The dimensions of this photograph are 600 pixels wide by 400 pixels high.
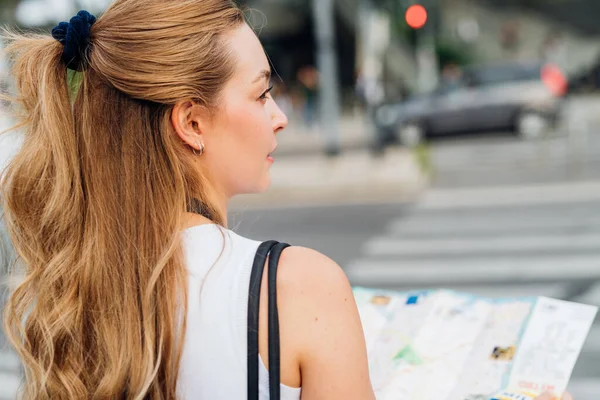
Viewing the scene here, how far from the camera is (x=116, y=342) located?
1.33m

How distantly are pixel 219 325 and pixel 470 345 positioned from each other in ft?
2.22

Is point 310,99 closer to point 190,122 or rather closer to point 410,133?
point 410,133

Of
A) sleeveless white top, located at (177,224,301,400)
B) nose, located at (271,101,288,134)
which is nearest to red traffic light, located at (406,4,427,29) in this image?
nose, located at (271,101,288,134)

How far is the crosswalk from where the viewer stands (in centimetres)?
644

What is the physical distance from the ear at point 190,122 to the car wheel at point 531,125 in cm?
1749

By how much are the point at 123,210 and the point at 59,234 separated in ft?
0.50

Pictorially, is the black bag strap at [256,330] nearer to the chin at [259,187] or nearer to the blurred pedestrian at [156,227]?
the blurred pedestrian at [156,227]

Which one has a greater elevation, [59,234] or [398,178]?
[59,234]

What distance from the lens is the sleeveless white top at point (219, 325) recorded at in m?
1.26

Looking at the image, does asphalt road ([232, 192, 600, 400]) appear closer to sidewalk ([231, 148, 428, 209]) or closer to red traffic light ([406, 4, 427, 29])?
sidewalk ([231, 148, 428, 209])

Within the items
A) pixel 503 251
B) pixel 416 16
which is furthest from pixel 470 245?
pixel 416 16

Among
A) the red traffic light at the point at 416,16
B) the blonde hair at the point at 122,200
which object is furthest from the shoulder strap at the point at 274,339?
the red traffic light at the point at 416,16

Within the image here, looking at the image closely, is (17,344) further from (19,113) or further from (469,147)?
(469,147)

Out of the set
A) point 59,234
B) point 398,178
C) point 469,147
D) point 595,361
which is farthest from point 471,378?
point 469,147
